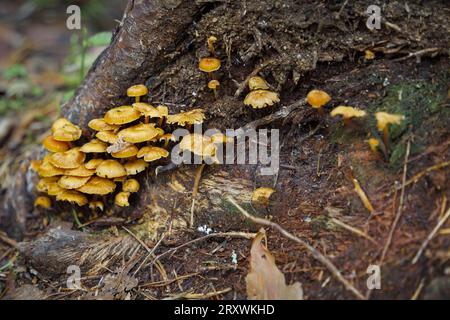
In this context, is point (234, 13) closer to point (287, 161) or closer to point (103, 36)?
point (287, 161)

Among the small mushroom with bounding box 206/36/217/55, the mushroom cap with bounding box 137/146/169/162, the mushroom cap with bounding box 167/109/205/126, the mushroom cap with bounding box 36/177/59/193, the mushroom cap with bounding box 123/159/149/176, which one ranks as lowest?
the mushroom cap with bounding box 36/177/59/193

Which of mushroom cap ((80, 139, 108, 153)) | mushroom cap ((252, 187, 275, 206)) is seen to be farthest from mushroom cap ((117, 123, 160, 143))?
mushroom cap ((252, 187, 275, 206))

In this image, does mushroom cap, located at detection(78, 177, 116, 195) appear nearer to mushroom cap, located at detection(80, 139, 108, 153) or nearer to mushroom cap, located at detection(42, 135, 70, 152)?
mushroom cap, located at detection(80, 139, 108, 153)

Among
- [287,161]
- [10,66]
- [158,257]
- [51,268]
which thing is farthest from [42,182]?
[10,66]

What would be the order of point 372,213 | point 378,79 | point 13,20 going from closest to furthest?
1. point 372,213
2. point 378,79
3. point 13,20

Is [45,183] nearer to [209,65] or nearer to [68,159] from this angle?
[68,159]
